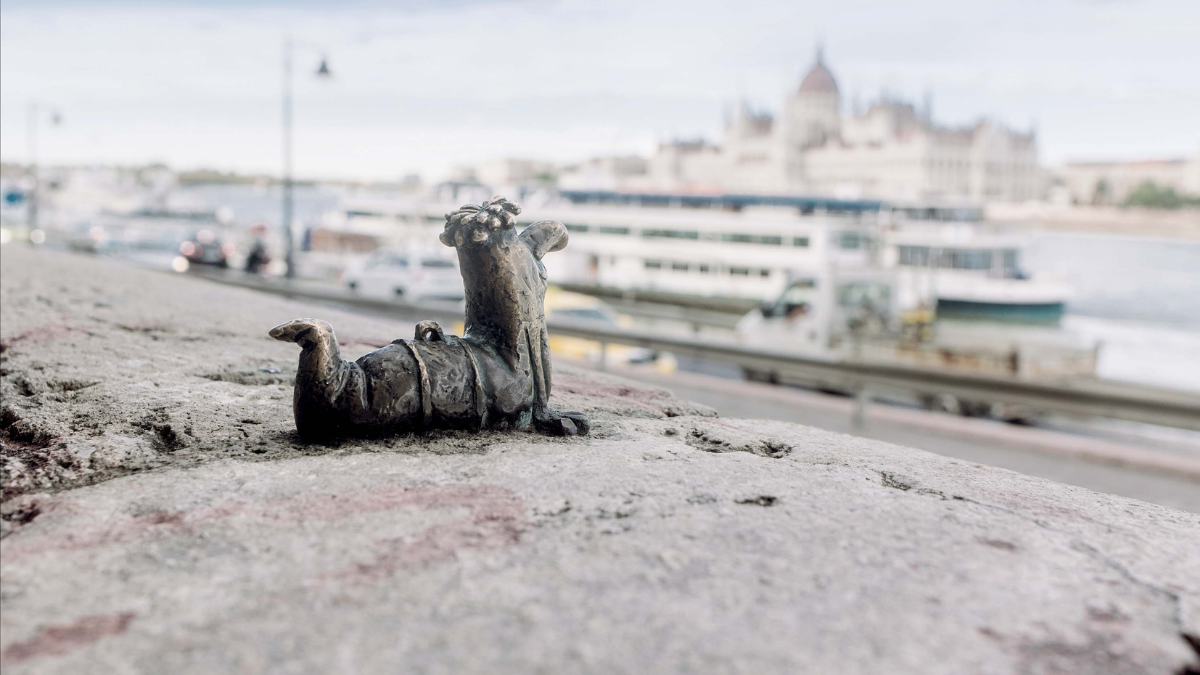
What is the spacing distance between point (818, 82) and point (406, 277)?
115 meters

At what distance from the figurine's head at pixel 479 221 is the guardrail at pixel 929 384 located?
543 centimetres

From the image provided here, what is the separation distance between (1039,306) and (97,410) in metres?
45.8

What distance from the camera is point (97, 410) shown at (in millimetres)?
2684

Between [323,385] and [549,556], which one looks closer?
[549,556]

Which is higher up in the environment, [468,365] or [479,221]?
[479,221]

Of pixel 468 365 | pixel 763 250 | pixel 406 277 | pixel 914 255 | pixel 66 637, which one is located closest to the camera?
pixel 66 637

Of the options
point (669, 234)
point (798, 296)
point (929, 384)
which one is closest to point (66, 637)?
point (929, 384)

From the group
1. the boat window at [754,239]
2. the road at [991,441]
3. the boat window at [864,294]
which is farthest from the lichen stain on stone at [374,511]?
the boat window at [754,239]

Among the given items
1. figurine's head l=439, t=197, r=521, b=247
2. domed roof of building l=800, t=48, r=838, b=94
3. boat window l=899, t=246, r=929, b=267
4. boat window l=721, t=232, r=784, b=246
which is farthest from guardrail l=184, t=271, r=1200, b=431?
domed roof of building l=800, t=48, r=838, b=94

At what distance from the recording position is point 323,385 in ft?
7.64

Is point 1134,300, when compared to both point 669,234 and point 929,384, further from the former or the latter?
point 929,384

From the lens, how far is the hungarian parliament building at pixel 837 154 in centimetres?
11431

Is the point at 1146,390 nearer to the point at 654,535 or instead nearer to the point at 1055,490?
the point at 1055,490

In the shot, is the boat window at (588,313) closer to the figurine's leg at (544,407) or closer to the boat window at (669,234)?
the figurine's leg at (544,407)
